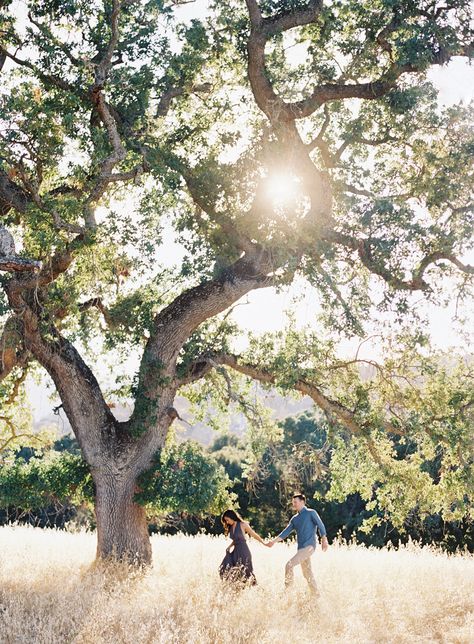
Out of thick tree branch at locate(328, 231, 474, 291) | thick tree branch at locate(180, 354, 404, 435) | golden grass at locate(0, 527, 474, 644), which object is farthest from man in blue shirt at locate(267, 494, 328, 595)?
thick tree branch at locate(328, 231, 474, 291)

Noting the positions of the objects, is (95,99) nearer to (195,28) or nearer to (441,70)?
(195,28)

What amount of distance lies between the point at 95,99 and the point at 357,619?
30.3ft

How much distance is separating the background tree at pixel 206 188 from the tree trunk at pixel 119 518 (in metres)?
0.03

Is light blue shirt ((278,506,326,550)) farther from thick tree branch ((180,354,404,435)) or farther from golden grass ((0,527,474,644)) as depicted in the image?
thick tree branch ((180,354,404,435))

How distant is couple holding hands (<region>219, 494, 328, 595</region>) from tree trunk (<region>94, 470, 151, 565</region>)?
6.56 feet

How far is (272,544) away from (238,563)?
2.21 feet

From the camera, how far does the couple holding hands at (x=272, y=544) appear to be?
1115 centimetres

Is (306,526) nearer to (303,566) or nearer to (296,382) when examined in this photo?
(303,566)

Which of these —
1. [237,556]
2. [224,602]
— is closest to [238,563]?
[237,556]

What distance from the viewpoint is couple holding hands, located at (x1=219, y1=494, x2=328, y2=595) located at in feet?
36.6

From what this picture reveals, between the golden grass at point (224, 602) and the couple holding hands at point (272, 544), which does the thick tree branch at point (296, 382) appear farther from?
the golden grass at point (224, 602)

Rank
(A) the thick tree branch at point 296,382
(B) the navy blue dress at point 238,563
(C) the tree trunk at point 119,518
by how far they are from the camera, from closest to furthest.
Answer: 1. (B) the navy blue dress at point 238,563
2. (C) the tree trunk at point 119,518
3. (A) the thick tree branch at point 296,382

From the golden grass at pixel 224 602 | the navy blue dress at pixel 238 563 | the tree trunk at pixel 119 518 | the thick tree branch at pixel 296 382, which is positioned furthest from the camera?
the thick tree branch at pixel 296 382


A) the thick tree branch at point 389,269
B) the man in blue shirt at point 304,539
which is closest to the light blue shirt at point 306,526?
the man in blue shirt at point 304,539
